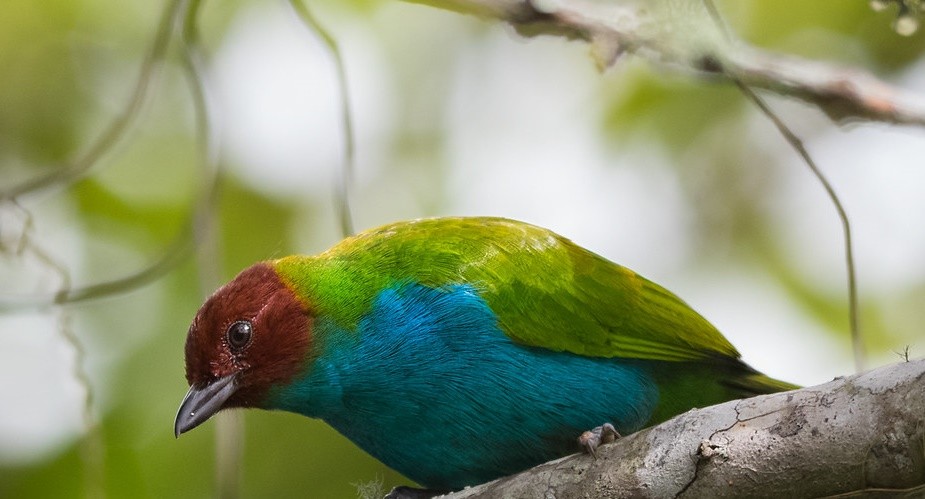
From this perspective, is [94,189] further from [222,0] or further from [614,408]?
[614,408]

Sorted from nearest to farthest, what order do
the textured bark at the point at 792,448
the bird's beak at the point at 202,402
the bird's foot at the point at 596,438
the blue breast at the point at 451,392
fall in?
the textured bark at the point at 792,448 < the bird's foot at the point at 596,438 < the blue breast at the point at 451,392 < the bird's beak at the point at 202,402

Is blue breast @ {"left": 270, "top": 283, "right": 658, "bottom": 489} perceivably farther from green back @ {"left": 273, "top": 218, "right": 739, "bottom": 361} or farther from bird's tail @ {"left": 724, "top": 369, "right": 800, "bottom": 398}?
bird's tail @ {"left": 724, "top": 369, "right": 800, "bottom": 398}

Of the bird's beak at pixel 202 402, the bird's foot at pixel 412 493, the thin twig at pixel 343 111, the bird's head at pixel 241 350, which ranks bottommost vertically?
the bird's foot at pixel 412 493

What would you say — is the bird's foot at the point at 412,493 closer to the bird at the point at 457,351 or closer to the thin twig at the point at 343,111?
the bird at the point at 457,351

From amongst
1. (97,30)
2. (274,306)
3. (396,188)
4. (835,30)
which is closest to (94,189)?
(97,30)

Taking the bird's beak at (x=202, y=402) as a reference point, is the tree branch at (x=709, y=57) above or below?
above

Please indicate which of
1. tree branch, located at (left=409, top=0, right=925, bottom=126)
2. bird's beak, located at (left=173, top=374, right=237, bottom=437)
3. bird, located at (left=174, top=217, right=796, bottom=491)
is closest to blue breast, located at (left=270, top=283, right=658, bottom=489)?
bird, located at (left=174, top=217, right=796, bottom=491)

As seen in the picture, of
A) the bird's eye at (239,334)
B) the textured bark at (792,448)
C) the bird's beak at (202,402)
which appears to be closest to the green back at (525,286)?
the bird's eye at (239,334)
